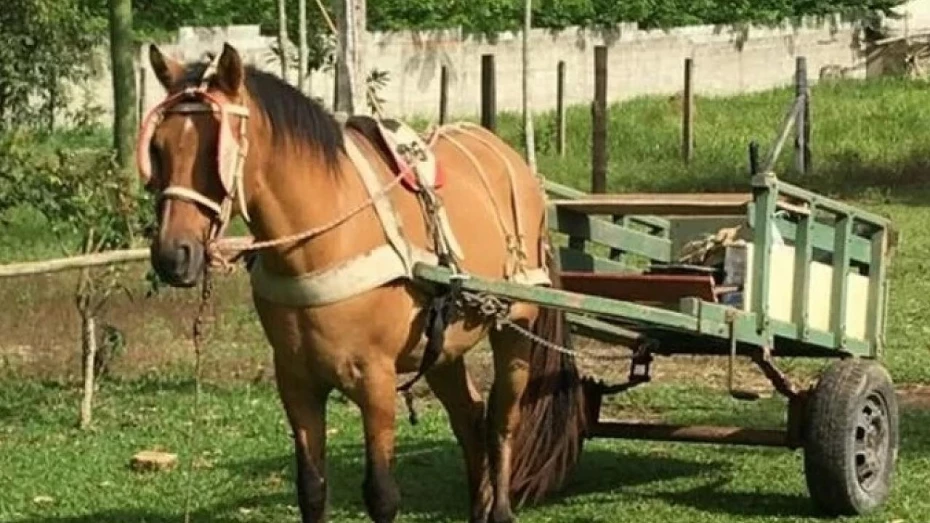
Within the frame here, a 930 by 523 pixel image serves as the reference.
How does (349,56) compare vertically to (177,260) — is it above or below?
below

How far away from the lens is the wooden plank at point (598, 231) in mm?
8953

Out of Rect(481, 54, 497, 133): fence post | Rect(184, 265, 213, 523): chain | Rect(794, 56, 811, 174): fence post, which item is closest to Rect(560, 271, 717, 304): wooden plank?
Rect(184, 265, 213, 523): chain

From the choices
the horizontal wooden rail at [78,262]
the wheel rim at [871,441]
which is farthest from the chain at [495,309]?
the wheel rim at [871,441]

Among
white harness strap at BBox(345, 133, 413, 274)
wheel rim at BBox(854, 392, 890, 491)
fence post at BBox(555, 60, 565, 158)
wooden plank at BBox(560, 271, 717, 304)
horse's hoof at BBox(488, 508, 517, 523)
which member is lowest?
fence post at BBox(555, 60, 565, 158)

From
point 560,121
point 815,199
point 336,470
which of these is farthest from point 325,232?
point 560,121

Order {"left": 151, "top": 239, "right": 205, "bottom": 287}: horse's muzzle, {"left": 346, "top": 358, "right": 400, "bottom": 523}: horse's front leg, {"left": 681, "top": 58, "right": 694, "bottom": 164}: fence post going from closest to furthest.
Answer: {"left": 151, "top": 239, "right": 205, "bottom": 287}: horse's muzzle, {"left": 346, "top": 358, "right": 400, "bottom": 523}: horse's front leg, {"left": 681, "top": 58, "right": 694, "bottom": 164}: fence post

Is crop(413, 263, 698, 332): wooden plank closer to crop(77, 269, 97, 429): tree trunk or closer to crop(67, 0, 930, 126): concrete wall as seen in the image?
crop(77, 269, 97, 429): tree trunk

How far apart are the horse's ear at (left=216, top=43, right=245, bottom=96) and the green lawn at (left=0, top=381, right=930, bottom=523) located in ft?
8.63

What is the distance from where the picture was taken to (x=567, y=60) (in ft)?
111

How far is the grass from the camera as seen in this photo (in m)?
8.84

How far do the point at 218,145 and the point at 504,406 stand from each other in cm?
226

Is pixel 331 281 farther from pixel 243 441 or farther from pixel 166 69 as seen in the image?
pixel 243 441

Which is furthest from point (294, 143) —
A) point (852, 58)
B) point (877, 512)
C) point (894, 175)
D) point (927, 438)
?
point (852, 58)

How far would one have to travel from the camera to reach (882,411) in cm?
883
